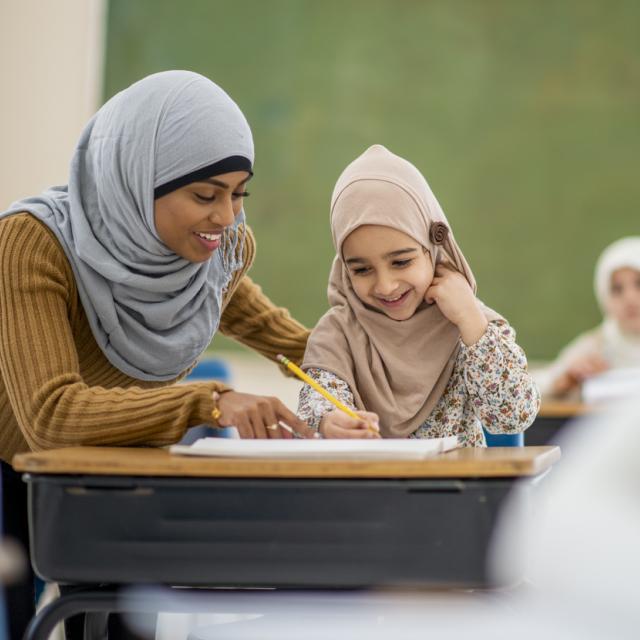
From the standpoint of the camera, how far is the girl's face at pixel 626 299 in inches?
163

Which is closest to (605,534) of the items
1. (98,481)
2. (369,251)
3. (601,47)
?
(98,481)

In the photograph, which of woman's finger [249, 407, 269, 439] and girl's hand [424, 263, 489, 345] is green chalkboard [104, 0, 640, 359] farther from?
woman's finger [249, 407, 269, 439]

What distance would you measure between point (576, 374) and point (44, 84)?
249 cm

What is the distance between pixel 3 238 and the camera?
158cm

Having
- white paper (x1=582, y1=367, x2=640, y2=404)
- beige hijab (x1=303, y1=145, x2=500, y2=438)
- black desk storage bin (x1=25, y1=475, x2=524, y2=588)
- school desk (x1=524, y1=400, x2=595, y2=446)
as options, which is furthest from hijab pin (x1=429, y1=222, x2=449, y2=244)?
school desk (x1=524, y1=400, x2=595, y2=446)

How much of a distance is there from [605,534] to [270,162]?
3766 mm

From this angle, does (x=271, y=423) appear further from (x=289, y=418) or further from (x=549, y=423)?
(x=549, y=423)

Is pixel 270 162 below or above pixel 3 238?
above

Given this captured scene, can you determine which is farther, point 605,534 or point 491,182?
point 491,182

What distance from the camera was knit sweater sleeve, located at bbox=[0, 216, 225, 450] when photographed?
1369 mm

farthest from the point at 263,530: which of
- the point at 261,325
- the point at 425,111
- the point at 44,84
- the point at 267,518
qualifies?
the point at 44,84

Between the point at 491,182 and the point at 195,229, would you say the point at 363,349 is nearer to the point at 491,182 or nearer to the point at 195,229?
the point at 195,229

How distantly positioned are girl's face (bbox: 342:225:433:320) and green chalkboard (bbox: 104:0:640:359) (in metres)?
2.64

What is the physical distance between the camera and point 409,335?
174 cm
